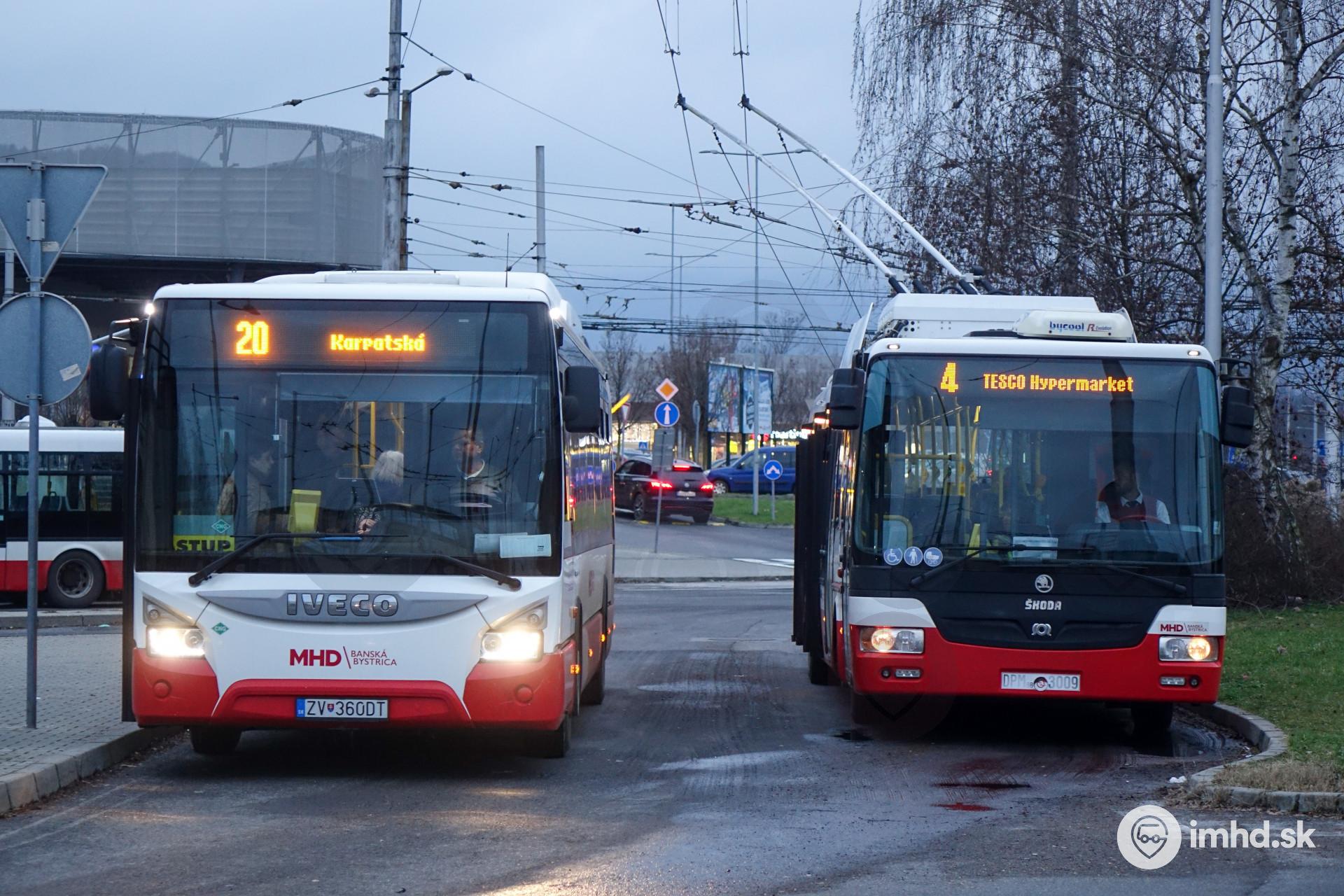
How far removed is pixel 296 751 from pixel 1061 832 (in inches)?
194

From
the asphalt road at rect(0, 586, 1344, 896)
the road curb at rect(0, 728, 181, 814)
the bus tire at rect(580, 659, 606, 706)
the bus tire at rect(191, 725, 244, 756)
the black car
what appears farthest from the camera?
the black car

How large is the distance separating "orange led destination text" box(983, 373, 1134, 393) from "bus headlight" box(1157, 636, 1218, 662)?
5.38 ft

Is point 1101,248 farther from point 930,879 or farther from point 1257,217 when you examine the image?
point 930,879

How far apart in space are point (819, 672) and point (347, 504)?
6.79 metres

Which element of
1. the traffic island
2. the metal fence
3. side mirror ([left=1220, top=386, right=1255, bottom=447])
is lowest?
the traffic island

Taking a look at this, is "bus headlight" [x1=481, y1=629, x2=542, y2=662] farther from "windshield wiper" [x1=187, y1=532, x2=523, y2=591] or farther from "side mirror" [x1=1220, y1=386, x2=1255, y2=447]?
"side mirror" [x1=1220, y1=386, x2=1255, y2=447]

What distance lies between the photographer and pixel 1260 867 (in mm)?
6961

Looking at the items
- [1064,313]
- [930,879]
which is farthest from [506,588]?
[1064,313]

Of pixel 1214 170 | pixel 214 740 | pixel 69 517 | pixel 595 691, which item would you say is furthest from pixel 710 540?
pixel 214 740

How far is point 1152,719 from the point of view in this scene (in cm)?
1120

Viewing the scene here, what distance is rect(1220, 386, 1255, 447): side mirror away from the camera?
10.7 m

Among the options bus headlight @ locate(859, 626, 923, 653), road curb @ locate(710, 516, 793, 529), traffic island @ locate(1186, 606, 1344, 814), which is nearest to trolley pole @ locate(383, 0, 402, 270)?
traffic island @ locate(1186, 606, 1344, 814)

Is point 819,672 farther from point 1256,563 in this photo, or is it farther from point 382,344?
point 1256,563

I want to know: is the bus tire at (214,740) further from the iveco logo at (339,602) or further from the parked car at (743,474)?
the parked car at (743,474)
